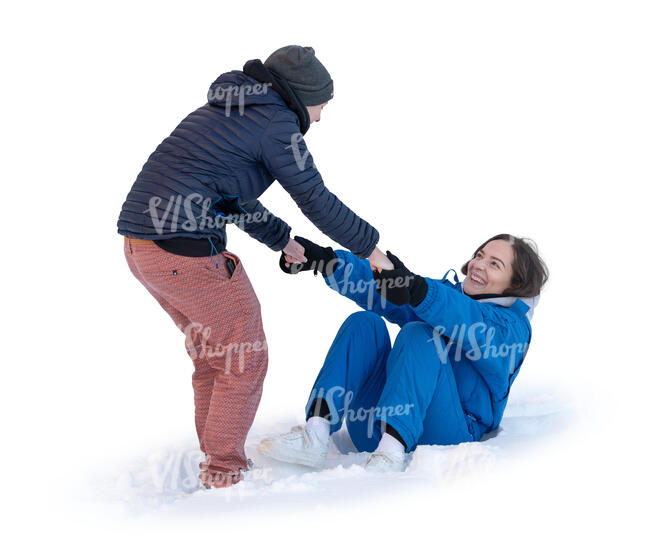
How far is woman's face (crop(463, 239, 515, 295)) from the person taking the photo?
3410 millimetres

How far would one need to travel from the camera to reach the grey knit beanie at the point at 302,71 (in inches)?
113

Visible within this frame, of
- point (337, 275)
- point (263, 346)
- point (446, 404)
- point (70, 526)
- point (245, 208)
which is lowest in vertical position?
point (70, 526)

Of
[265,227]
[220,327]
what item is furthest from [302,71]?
[220,327]

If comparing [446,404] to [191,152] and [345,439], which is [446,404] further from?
[191,152]

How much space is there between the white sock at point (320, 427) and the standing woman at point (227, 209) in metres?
0.26

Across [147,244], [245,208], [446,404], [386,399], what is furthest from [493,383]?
[147,244]

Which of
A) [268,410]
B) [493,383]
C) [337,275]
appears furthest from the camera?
[268,410]

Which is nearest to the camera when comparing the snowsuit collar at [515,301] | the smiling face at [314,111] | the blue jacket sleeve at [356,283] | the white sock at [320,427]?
the smiling face at [314,111]

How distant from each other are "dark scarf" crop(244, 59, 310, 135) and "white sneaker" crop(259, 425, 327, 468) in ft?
3.71

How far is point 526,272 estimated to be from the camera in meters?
3.40

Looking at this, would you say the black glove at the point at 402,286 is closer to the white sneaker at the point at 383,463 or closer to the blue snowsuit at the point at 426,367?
the blue snowsuit at the point at 426,367

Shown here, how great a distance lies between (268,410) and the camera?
13.0 ft

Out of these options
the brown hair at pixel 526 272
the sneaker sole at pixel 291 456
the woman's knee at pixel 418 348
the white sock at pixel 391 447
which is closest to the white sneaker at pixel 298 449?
the sneaker sole at pixel 291 456

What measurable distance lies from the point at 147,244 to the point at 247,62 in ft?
2.21
